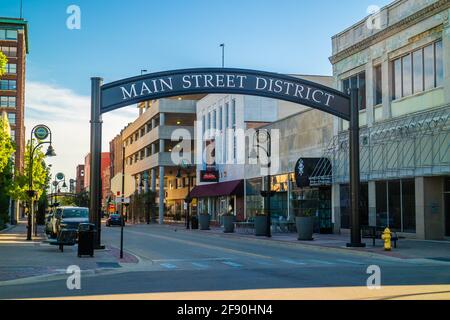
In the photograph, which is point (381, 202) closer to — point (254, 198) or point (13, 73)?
point (254, 198)

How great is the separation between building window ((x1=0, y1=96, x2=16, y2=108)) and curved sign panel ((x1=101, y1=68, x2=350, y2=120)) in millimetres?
92236

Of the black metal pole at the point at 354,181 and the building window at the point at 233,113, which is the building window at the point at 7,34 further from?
the black metal pole at the point at 354,181

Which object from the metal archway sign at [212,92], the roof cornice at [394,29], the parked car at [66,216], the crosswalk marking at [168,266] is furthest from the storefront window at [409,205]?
the parked car at [66,216]

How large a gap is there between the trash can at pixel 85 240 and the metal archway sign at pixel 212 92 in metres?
1.71

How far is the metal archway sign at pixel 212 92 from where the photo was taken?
74.6 ft

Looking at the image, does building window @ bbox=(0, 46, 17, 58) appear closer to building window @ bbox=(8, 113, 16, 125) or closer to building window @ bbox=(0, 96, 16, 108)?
building window @ bbox=(0, 96, 16, 108)

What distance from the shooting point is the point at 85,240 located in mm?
20547

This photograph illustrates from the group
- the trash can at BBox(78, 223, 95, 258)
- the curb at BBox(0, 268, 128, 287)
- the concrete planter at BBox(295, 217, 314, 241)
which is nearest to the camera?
the curb at BBox(0, 268, 128, 287)

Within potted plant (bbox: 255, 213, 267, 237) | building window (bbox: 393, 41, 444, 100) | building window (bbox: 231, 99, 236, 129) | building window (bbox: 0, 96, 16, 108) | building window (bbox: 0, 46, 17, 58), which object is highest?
building window (bbox: 0, 46, 17, 58)

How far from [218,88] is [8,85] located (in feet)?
306

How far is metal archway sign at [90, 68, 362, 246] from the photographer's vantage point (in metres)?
22.8

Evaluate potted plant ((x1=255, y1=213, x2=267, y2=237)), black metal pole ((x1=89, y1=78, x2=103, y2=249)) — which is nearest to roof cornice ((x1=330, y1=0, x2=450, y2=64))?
potted plant ((x1=255, y1=213, x2=267, y2=237))
